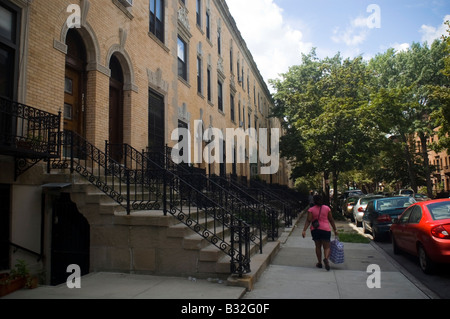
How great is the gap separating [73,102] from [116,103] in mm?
1858

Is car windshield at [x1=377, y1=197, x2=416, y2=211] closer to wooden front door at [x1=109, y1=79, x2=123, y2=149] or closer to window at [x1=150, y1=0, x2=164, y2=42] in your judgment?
wooden front door at [x1=109, y1=79, x2=123, y2=149]

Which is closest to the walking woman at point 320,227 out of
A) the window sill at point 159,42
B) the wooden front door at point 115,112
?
the wooden front door at point 115,112

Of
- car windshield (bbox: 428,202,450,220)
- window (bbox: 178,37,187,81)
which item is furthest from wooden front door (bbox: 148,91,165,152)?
car windshield (bbox: 428,202,450,220)

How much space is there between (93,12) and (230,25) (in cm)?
1567

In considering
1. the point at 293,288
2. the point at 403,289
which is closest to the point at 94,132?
the point at 293,288

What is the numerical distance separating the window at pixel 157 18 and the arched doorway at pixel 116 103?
255 centimetres

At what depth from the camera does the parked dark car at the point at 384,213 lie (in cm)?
1136

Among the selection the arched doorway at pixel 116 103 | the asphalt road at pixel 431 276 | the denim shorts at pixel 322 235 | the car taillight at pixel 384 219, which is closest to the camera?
the asphalt road at pixel 431 276

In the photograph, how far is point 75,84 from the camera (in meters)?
9.18

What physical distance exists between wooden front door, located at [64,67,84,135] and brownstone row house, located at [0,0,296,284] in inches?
1.0

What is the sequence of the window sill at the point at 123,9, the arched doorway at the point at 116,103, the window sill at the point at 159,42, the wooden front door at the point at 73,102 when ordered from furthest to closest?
1. the window sill at the point at 159,42
2. the arched doorway at the point at 116,103
3. the window sill at the point at 123,9
4. the wooden front door at the point at 73,102

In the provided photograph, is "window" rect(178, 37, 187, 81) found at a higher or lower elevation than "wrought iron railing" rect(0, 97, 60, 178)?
higher

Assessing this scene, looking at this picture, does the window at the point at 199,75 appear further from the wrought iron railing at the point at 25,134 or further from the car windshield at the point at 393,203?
the wrought iron railing at the point at 25,134

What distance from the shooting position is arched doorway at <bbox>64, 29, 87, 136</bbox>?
8852 mm
